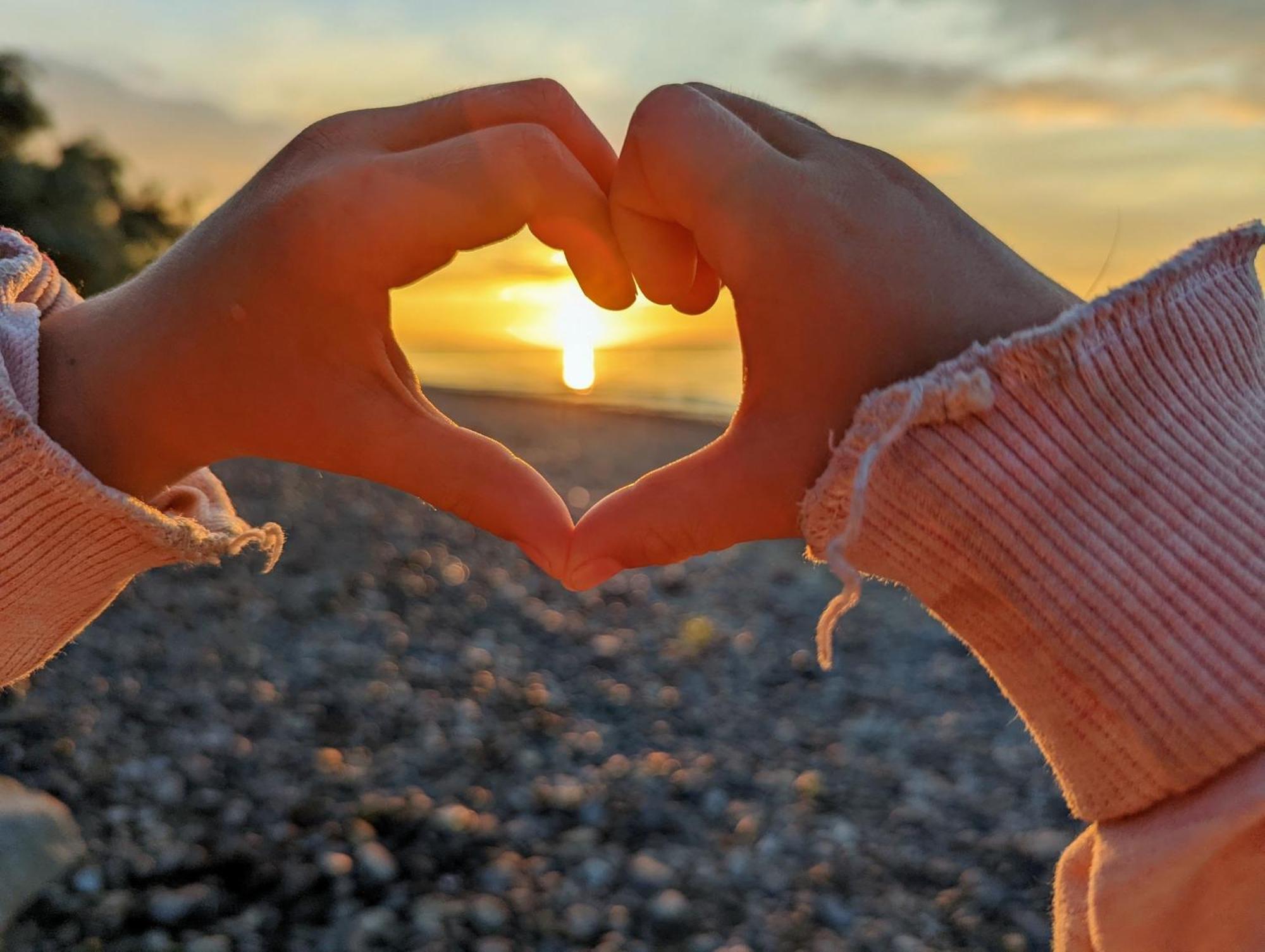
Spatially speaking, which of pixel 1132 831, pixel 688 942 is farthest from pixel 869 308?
pixel 688 942

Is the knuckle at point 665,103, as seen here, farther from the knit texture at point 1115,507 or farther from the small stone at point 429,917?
the small stone at point 429,917

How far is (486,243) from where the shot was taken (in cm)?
155

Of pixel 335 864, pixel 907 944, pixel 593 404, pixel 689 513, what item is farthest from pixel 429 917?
pixel 593 404

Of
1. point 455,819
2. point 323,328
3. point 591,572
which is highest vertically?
point 323,328

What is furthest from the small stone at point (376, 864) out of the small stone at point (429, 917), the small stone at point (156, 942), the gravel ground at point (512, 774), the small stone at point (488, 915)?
the small stone at point (156, 942)

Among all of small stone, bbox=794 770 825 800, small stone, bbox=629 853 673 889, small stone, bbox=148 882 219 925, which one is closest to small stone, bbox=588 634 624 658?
small stone, bbox=794 770 825 800

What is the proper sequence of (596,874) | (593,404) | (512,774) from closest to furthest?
(596,874)
(512,774)
(593,404)

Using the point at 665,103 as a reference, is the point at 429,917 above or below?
below

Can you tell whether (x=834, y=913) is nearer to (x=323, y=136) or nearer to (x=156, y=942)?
(x=156, y=942)

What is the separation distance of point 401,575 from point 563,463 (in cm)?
392

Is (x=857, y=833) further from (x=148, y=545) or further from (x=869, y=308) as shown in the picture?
(x=148, y=545)

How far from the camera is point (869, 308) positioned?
1419 millimetres

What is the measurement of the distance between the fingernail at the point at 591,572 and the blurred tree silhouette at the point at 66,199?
5198 millimetres

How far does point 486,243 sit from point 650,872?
1881 millimetres
